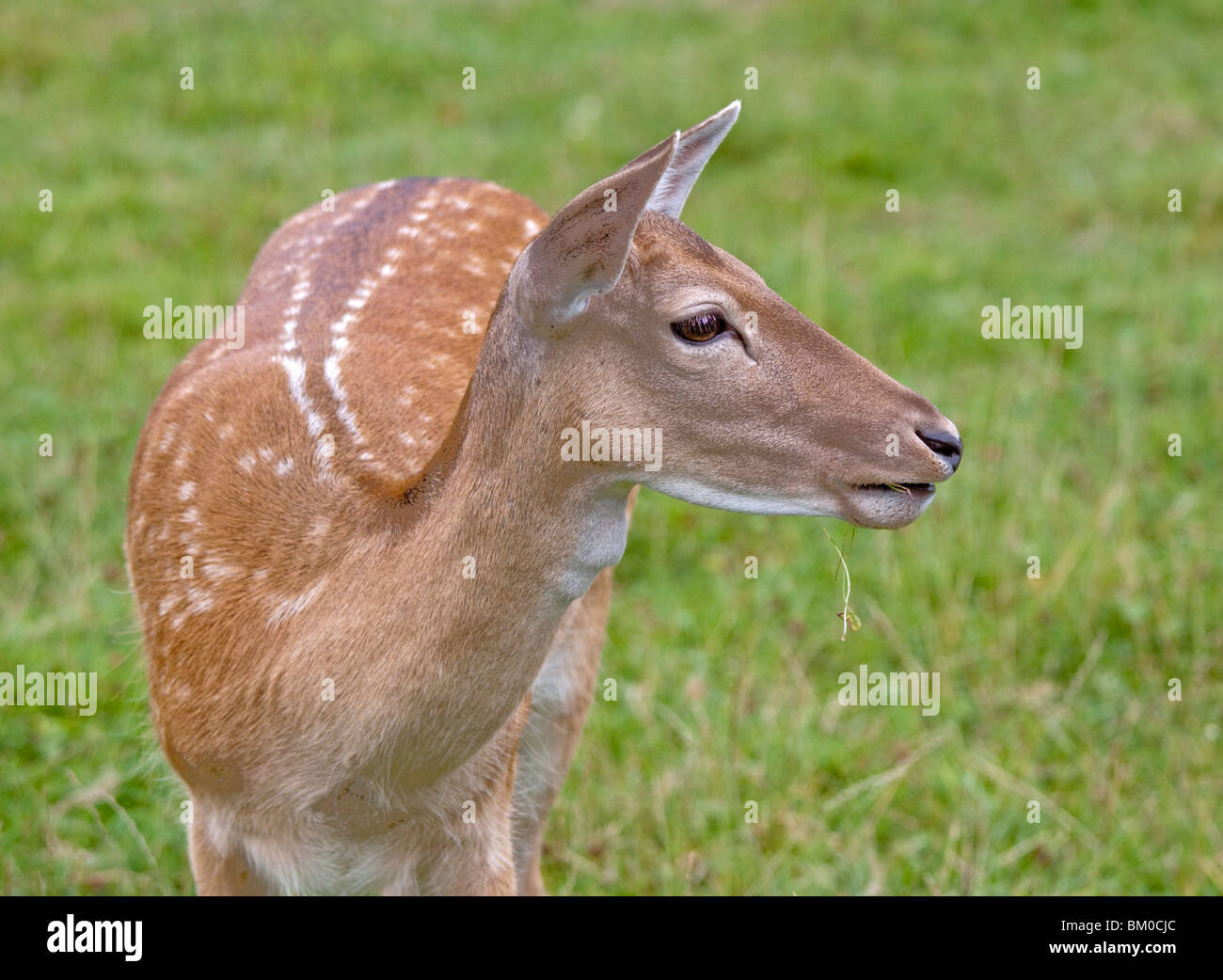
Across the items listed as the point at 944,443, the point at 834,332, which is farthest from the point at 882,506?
the point at 834,332

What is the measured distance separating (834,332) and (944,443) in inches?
161

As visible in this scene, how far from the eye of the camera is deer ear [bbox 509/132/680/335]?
91.7 inches

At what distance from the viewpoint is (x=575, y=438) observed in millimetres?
2527

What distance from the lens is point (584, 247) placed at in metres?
2.41

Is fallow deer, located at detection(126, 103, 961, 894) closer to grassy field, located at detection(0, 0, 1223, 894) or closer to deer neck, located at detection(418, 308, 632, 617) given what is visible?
deer neck, located at detection(418, 308, 632, 617)

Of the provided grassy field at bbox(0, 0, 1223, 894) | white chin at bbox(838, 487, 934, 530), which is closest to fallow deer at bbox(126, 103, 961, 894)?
white chin at bbox(838, 487, 934, 530)

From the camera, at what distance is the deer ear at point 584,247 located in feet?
7.64

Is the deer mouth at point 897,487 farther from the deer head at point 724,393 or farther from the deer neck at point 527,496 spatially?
the deer neck at point 527,496

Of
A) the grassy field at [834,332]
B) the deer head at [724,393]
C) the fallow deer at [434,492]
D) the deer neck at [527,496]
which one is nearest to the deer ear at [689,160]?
the fallow deer at [434,492]

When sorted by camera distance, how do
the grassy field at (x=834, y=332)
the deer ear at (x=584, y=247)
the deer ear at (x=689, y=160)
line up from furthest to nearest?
the grassy field at (x=834, y=332), the deer ear at (x=689, y=160), the deer ear at (x=584, y=247)
